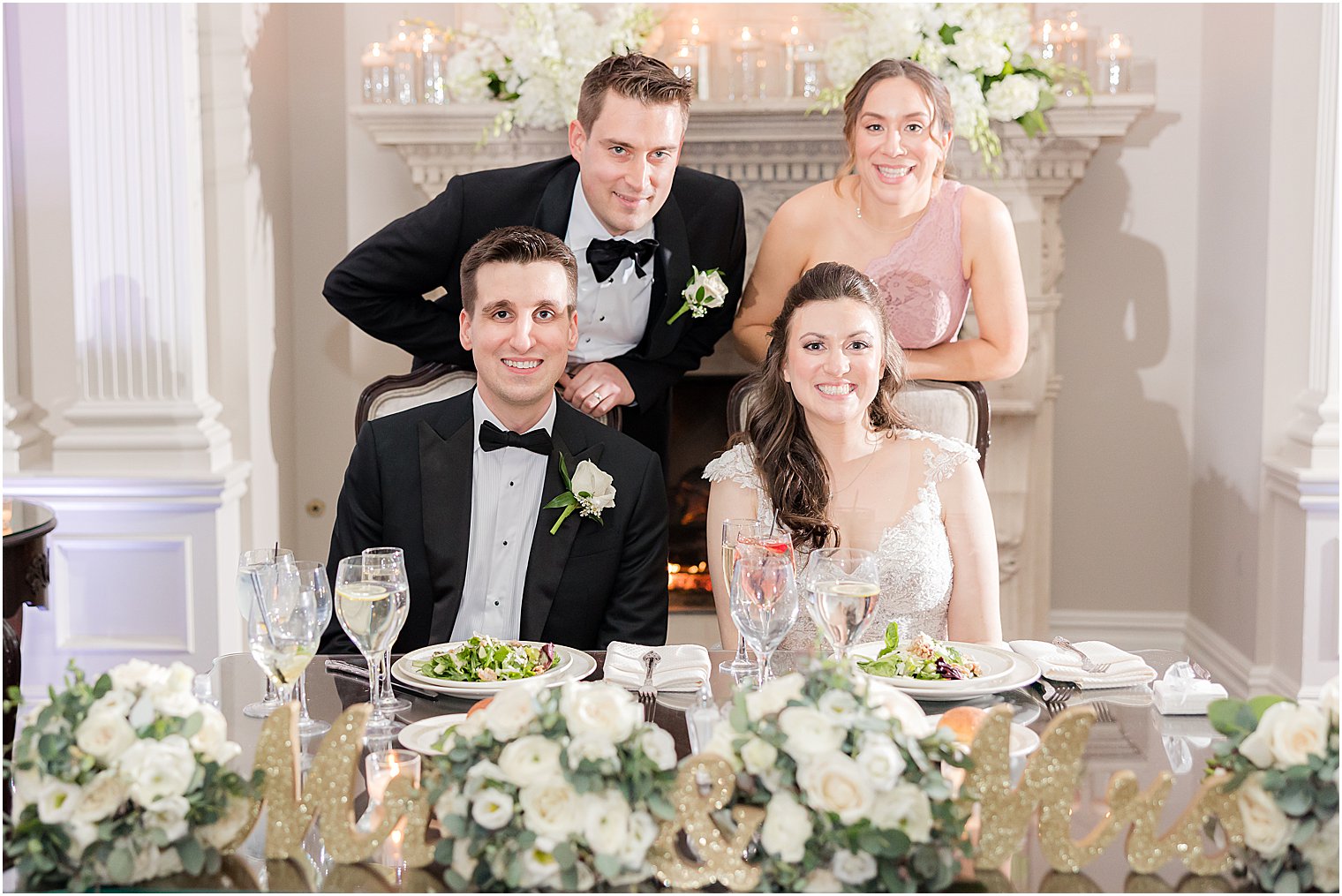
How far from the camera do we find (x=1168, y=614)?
180 inches

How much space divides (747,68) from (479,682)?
115 inches

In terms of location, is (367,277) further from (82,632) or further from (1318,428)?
(1318,428)

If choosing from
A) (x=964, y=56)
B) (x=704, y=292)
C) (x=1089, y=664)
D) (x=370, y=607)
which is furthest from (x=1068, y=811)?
(x=964, y=56)

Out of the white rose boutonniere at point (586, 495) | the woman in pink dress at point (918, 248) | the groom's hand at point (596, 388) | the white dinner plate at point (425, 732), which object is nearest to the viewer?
the white dinner plate at point (425, 732)

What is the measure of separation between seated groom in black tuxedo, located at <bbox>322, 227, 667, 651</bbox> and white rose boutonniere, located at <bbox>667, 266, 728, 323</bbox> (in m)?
0.72

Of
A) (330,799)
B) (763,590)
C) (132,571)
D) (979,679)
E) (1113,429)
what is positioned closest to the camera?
(330,799)

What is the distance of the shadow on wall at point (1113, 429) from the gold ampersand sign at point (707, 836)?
3620 mm

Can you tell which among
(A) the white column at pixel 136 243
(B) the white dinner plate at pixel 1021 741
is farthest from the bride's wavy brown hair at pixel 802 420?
(A) the white column at pixel 136 243

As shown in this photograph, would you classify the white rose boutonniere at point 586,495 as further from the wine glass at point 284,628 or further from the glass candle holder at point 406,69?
the glass candle holder at point 406,69

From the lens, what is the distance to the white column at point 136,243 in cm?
371

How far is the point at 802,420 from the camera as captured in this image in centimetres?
249

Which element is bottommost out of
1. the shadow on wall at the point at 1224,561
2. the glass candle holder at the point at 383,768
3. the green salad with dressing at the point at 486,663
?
the shadow on wall at the point at 1224,561

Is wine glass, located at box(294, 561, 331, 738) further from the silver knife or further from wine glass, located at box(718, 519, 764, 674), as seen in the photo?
wine glass, located at box(718, 519, 764, 674)

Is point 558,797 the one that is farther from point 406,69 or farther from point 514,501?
point 406,69
